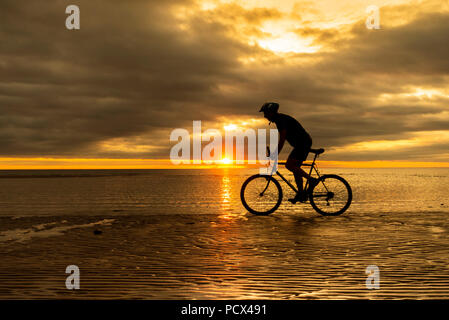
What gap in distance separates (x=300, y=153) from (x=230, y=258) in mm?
5698

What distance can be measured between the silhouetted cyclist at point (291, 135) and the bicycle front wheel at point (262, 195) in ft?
2.94

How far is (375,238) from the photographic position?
8164mm

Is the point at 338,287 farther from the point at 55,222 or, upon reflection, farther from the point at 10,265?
the point at 55,222

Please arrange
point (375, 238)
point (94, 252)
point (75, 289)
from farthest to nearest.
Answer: point (375, 238) < point (94, 252) < point (75, 289)

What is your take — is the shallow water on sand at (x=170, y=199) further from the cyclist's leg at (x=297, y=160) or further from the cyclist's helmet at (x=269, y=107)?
the cyclist's helmet at (x=269, y=107)

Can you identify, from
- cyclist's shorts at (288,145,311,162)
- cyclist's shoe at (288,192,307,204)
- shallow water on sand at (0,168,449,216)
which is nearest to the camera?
cyclist's shorts at (288,145,311,162)

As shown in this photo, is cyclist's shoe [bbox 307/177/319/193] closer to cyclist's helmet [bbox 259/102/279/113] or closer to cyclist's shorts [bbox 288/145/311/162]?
cyclist's shorts [bbox 288/145/311/162]

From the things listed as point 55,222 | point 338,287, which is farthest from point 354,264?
point 55,222

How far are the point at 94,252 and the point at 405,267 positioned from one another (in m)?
5.12

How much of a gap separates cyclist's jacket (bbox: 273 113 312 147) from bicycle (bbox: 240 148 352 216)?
673 millimetres

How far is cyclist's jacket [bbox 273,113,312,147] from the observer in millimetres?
11391

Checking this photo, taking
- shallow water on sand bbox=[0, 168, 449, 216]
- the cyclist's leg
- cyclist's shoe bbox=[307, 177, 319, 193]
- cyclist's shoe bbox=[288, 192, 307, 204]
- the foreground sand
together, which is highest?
the cyclist's leg

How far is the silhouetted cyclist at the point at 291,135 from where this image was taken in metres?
11.3

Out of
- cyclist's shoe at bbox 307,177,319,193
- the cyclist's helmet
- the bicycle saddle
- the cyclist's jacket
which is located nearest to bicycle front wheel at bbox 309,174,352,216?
cyclist's shoe at bbox 307,177,319,193
